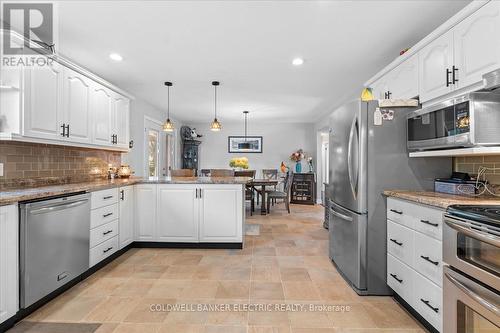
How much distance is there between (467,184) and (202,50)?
276cm

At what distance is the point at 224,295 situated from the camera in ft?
7.30

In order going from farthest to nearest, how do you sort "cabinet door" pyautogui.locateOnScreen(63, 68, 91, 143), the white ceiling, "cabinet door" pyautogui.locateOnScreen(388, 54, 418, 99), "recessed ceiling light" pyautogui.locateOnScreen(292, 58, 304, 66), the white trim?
"recessed ceiling light" pyautogui.locateOnScreen(292, 58, 304, 66) → "cabinet door" pyautogui.locateOnScreen(63, 68, 91, 143) → "cabinet door" pyautogui.locateOnScreen(388, 54, 418, 99) → the white ceiling → the white trim

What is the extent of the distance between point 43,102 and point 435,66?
11.3ft

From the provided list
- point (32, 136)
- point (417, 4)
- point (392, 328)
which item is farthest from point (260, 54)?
point (392, 328)

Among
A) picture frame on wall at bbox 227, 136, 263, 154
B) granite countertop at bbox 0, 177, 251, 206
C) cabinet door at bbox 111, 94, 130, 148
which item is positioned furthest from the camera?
picture frame on wall at bbox 227, 136, 263, 154

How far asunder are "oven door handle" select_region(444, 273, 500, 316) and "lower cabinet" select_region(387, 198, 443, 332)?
0.17 metres

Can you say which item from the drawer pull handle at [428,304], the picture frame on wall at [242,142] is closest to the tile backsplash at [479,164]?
the drawer pull handle at [428,304]

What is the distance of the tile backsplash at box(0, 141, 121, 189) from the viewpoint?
2371 mm

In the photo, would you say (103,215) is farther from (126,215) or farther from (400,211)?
(400,211)

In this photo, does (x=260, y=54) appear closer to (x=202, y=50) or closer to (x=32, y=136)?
(x=202, y=50)

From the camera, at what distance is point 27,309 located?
6.24ft

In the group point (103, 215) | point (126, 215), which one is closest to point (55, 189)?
point (103, 215)

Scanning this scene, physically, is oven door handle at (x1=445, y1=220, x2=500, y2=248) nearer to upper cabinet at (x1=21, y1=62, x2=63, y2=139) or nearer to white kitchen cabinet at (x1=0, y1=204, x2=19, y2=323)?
white kitchen cabinet at (x1=0, y1=204, x2=19, y2=323)

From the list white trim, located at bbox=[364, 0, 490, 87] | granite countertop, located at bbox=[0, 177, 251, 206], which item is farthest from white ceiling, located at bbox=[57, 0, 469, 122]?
granite countertop, located at bbox=[0, 177, 251, 206]
